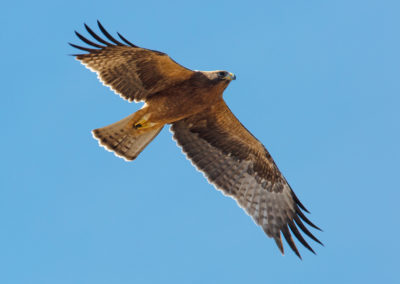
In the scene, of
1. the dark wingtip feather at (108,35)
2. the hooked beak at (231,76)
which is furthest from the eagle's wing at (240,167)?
the dark wingtip feather at (108,35)

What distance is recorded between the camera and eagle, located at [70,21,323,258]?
1064cm

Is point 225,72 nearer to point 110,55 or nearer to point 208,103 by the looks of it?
point 208,103

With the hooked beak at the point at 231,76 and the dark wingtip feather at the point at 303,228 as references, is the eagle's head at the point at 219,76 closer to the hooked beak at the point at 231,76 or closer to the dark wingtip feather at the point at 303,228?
the hooked beak at the point at 231,76

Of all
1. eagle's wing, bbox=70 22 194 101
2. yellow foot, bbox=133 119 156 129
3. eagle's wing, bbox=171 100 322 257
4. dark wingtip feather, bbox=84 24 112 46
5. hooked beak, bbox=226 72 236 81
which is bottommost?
eagle's wing, bbox=171 100 322 257

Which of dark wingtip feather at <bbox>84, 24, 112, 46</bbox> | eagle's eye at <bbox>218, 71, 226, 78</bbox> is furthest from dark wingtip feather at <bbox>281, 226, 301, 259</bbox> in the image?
dark wingtip feather at <bbox>84, 24, 112, 46</bbox>

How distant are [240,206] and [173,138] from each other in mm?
1681

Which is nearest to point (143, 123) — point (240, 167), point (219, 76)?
point (219, 76)

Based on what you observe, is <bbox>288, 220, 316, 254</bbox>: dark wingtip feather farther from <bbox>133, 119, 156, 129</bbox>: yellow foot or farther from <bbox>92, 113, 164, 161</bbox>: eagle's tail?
<bbox>133, 119, 156, 129</bbox>: yellow foot

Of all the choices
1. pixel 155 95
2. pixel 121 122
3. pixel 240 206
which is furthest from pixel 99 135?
pixel 240 206

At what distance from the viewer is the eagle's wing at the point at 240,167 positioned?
11.5m

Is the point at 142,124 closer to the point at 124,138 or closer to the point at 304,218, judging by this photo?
the point at 124,138

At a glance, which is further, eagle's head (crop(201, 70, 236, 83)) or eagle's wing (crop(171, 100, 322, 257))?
eagle's wing (crop(171, 100, 322, 257))

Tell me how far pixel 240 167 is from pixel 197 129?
104cm

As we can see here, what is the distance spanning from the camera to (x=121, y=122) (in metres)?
11.1
